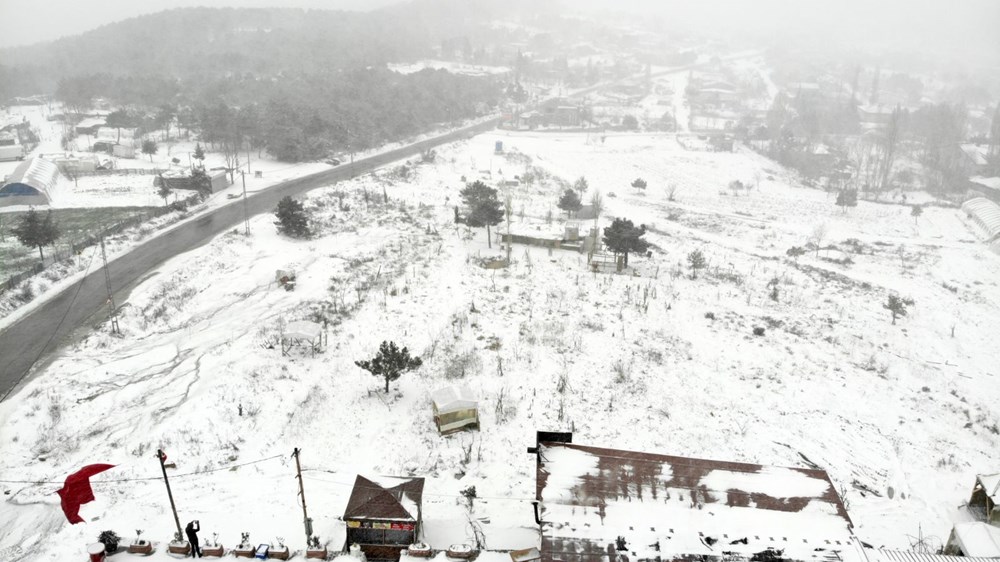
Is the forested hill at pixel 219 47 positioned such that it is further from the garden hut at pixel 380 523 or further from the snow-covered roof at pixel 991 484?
the snow-covered roof at pixel 991 484

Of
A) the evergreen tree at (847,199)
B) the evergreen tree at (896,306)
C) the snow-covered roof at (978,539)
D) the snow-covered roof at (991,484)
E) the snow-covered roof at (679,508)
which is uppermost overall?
the evergreen tree at (847,199)

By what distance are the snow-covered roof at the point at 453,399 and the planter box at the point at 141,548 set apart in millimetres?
6888

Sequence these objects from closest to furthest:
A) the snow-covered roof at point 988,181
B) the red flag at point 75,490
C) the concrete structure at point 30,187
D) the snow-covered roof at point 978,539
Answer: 1. the red flag at point 75,490
2. the snow-covered roof at point 978,539
3. the concrete structure at point 30,187
4. the snow-covered roof at point 988,181

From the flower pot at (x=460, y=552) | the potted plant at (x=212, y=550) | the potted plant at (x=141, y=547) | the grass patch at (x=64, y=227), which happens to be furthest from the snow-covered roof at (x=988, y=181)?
the grass patch at (x=64, y=227)

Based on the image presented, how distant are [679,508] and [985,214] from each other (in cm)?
4655

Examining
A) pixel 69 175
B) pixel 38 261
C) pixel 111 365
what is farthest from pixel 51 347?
pixel 69 175

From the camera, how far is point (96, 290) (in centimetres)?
2316

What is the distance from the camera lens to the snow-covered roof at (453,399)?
15125mm

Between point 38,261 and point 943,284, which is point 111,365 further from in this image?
point 943,284

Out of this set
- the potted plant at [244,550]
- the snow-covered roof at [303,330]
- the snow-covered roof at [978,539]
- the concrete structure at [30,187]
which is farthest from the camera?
the concrete structure at [30,187]

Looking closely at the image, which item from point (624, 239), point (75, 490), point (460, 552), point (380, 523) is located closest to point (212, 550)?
point (75, 490)

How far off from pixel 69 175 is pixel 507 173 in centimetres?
3390

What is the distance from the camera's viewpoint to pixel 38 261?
25672 mm

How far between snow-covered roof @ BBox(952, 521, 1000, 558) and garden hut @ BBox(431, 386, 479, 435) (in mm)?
10938
